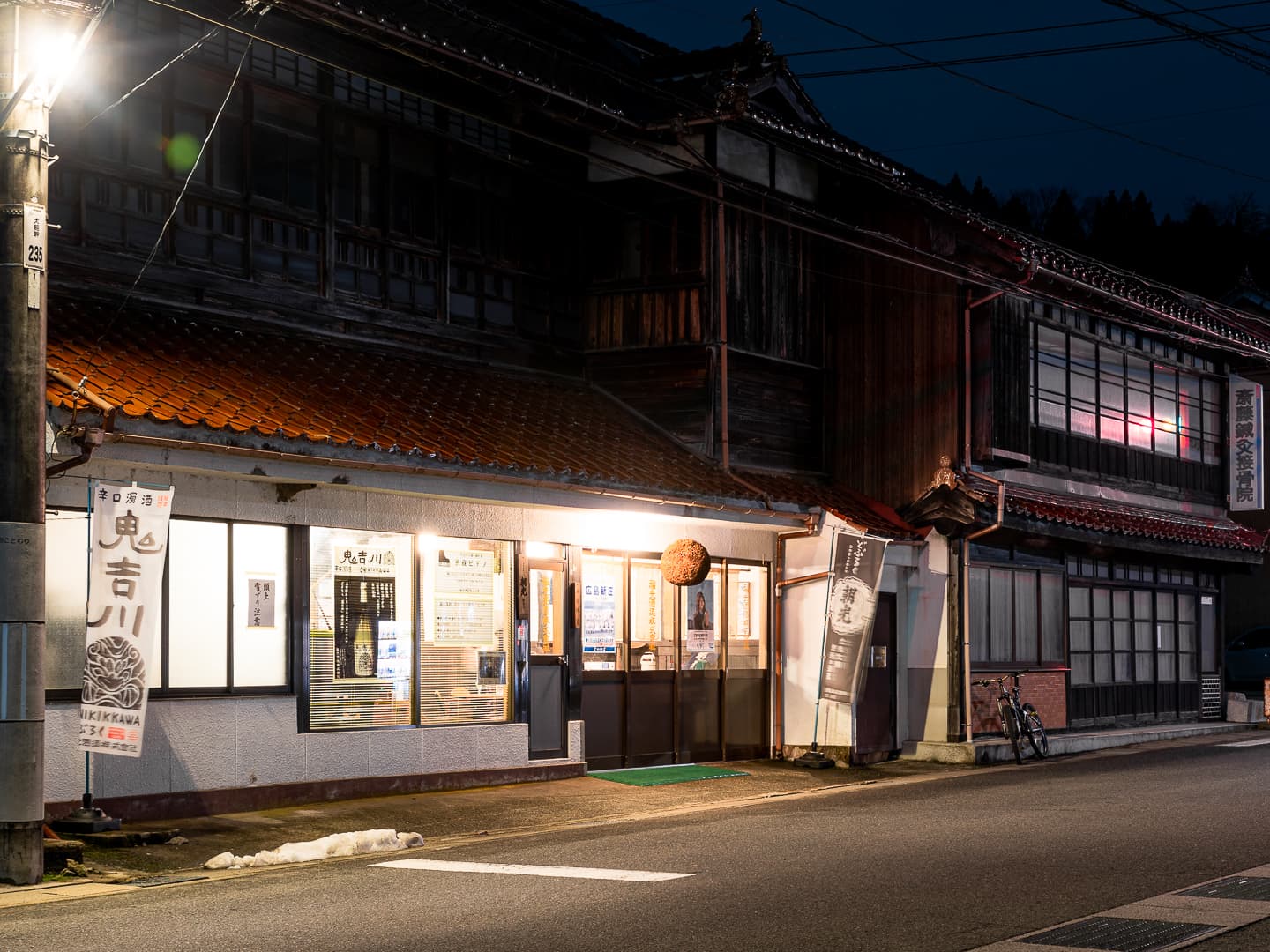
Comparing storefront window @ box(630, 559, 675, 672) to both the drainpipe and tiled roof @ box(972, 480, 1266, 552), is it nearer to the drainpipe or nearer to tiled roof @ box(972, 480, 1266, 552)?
the drainpipe

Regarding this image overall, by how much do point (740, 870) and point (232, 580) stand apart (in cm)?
611

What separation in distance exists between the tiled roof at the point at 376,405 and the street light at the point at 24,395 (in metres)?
1.34

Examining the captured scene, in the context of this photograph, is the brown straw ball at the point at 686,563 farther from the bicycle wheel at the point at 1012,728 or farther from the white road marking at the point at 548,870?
the white road marking at the point at 548,870

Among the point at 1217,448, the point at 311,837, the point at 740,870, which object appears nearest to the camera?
the point at 740,870

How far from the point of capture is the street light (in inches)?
412

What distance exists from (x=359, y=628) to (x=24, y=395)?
5.72 meters

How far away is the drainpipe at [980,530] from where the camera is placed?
854 inches

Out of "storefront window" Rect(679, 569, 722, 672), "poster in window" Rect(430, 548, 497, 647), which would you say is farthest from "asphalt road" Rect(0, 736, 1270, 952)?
"storefront window" Rect(679, 569, 722, 672)

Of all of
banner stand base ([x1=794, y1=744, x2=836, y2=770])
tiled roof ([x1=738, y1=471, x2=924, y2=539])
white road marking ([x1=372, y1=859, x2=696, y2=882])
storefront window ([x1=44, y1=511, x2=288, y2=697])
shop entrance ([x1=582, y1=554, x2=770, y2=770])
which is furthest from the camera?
tiled roof ([x1=738, y1=471, x2=924, y2=539])

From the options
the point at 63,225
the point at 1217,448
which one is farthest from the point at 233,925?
the point at 1217,448

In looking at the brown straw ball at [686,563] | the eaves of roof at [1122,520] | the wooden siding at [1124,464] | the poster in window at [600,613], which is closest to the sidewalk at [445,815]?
the poster in window at [600,613]

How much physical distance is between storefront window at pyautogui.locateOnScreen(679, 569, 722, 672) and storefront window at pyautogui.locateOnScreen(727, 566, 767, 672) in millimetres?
280

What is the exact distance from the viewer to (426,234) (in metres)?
19.3

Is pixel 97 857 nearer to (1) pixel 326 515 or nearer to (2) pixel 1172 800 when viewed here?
(1) pixel 326 515
